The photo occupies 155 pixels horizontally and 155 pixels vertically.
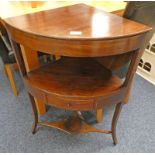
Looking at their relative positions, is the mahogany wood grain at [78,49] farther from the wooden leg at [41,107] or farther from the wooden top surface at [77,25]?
the wooden leg at [41,107]

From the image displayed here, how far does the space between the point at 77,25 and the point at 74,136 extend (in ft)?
2.87

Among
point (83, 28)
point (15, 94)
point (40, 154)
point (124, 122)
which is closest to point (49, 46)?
point (83, 28)

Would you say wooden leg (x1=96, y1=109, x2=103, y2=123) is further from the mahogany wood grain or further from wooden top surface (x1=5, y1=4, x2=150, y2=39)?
wooden top surface (x1=5, y1=4, x2=150, y2=39)

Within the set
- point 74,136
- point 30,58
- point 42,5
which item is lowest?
point 74,136

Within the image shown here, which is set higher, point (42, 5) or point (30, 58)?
point (42, 5)

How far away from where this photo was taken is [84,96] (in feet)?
3.02

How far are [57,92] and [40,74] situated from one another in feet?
0.75

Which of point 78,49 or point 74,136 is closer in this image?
point 78,49

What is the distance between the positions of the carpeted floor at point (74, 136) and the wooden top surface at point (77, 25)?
0.87m

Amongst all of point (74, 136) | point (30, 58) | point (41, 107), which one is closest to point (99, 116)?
point (74, 136)

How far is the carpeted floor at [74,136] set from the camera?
130 centimetres

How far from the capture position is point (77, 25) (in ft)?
→ 2.84

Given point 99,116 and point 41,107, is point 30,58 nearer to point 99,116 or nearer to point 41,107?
point 41,107

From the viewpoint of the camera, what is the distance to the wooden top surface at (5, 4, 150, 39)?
2.47 feet
